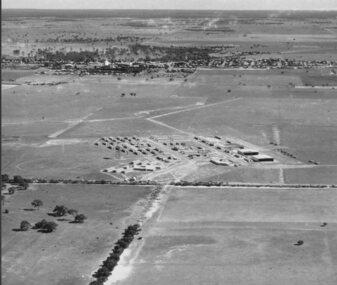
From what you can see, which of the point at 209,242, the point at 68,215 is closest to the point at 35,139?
the point at 68,215

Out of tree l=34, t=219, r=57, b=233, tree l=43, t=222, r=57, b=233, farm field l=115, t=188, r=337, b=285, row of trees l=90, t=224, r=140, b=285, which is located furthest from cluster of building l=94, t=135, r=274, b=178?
row of trees l=90, t=224, r=140, b=285

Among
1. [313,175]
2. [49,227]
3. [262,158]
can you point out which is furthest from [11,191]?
[313,175]

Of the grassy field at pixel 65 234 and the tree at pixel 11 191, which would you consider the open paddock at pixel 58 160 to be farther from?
the tree at pixel 11 191

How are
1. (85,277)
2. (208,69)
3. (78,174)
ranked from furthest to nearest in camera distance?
(208,69), (78,174), (85,277)

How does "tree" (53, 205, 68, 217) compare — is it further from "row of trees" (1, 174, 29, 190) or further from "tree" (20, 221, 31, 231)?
"row of trees" (1, 174, 29, 190)

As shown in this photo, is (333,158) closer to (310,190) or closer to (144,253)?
(310,190)
